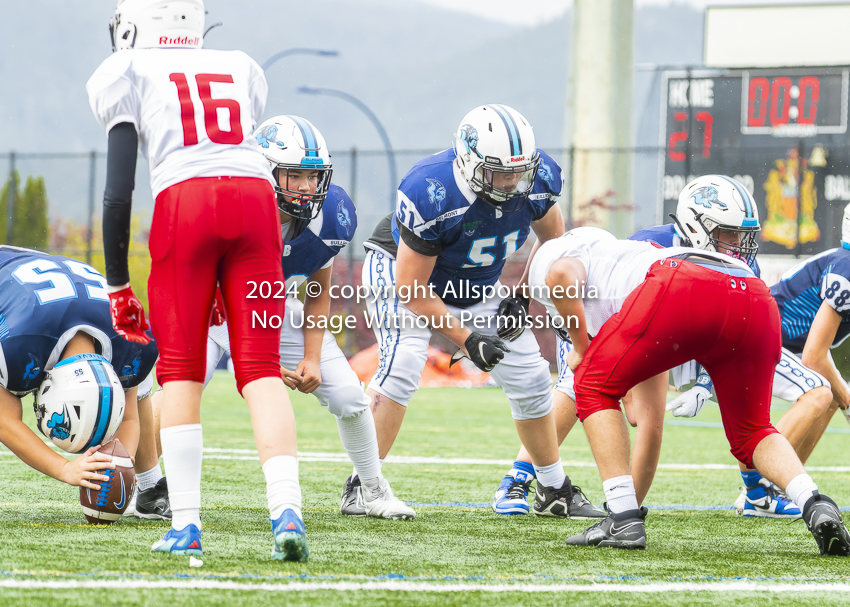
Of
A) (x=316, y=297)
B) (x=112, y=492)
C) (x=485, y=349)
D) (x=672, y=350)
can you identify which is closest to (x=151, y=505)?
(x=112, y=492)

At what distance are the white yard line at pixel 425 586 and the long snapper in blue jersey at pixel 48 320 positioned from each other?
1154 millimetres

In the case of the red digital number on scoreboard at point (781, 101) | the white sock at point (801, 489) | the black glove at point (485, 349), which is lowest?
the white sock at point (801, 489)

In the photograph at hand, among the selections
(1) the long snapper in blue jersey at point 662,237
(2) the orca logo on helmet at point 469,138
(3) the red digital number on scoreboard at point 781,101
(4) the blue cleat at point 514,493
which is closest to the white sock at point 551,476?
(4) the blue cleat at point 514,493

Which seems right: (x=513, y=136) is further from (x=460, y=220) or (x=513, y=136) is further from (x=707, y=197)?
(x=707, y=197)

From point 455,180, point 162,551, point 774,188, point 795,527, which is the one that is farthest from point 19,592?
point 774,188

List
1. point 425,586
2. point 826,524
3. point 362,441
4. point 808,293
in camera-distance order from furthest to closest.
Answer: point 808,293, point 362,441, point 826,524, point 425,586

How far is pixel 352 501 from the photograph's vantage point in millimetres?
4457

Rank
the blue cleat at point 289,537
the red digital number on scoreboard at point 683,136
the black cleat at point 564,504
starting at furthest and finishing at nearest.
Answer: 1. the red digital number on scoreboard at point 683,136
2. the black cleat at point 564,504
3. the blue cleat at point 289,537

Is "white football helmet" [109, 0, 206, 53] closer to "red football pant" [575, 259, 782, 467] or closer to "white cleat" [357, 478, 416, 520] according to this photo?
"red football pant" [575, 259, 782, 467]

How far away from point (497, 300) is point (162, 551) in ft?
7.27

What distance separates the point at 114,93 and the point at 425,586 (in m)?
1.68

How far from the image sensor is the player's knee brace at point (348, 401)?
4.14 m

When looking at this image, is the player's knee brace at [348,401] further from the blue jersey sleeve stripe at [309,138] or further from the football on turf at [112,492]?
the blue jersey sleeve stripe at [309,138]

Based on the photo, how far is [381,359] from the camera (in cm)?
482
